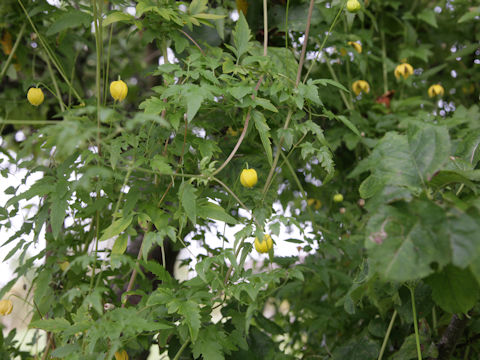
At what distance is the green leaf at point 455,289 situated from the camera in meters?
0.74

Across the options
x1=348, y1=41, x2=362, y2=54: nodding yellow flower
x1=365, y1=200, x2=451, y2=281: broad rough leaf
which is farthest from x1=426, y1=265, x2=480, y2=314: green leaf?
→ x1=348, y1=41, x2=362, y2=54: nodding yellow flower

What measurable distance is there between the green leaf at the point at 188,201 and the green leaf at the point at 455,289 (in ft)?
1.55

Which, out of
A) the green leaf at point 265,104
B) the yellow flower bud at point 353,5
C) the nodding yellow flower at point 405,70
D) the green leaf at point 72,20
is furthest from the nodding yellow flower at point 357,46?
the green leaf at point 72,20

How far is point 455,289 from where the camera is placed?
2.46 feet

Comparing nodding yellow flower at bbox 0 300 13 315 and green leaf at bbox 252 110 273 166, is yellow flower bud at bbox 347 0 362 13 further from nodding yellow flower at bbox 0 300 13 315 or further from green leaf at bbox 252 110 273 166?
nodding yellow flower at bbox 0 300 13 315

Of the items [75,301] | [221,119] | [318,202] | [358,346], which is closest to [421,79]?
[318,202]

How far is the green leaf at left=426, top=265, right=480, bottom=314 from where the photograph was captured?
739mm

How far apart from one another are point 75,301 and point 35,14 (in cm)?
95

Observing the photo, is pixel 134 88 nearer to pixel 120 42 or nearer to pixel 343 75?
pixel 120 42

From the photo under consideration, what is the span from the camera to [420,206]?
0.69m

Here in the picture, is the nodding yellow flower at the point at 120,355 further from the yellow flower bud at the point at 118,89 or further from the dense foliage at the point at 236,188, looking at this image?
the yellow flower bud at the point at 118,89

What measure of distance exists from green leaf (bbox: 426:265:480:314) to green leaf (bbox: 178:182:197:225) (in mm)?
471

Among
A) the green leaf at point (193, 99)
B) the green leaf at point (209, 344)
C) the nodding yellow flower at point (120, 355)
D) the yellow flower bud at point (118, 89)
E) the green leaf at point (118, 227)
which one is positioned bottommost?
the nodding yellow flower at point (120, 355)

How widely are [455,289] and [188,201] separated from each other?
0.53 metres
